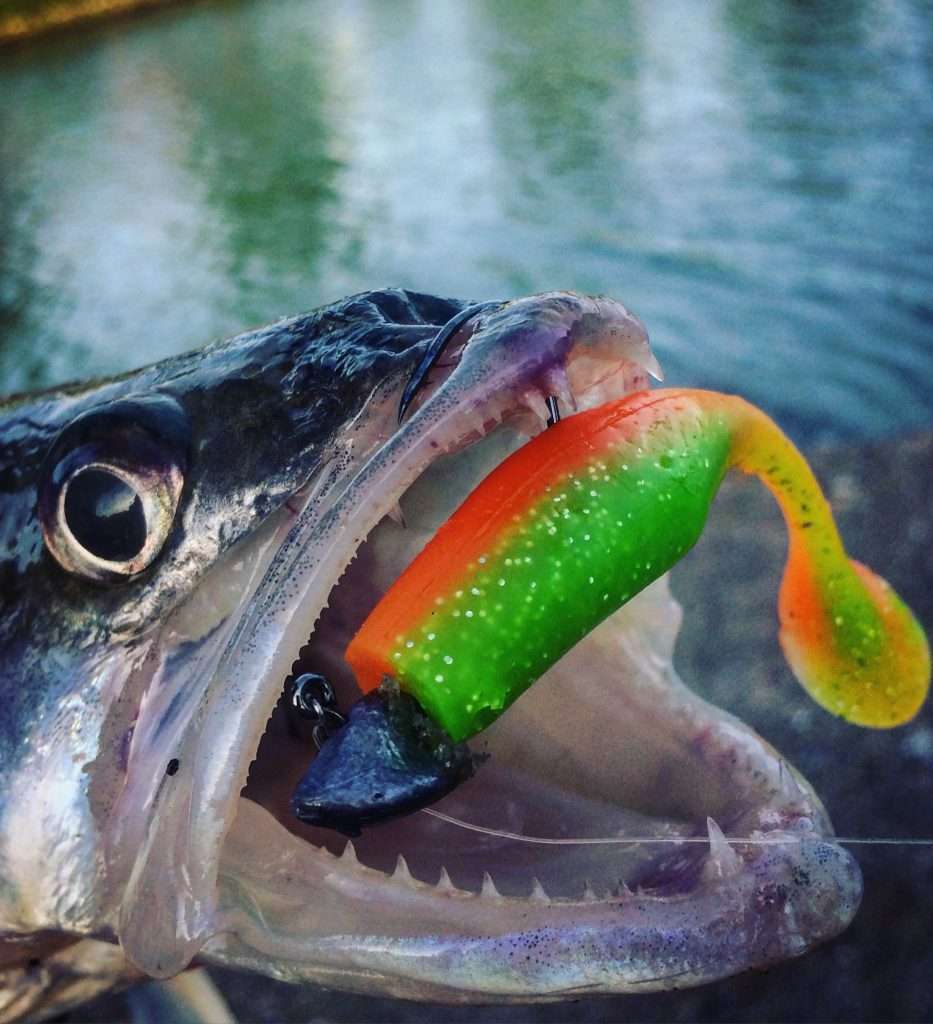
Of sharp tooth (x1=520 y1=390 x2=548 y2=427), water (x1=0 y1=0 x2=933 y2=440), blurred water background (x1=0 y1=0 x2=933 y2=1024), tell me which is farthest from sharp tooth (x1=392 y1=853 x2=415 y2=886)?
water (x1=0 y1=0 x2=933 y2=440)

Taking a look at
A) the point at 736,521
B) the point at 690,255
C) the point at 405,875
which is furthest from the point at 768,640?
the point at 690,255

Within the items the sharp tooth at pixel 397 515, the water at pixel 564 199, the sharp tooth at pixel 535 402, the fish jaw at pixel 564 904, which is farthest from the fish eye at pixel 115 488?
the water at pixel 564 199

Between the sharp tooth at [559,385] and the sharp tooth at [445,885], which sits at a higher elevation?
the sharp tooth at [559,385]

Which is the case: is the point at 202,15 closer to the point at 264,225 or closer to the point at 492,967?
the point at 264,225

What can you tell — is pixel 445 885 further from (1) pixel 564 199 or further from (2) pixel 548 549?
(1) pixel 564 199

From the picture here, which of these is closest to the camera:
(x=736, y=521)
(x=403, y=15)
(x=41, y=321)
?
(x=736, y=521)

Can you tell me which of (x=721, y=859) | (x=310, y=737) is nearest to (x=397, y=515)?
(x=310, y=737)

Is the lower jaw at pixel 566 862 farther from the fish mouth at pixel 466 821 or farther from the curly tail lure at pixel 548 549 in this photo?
the curly tail lure at pixel 548 549
